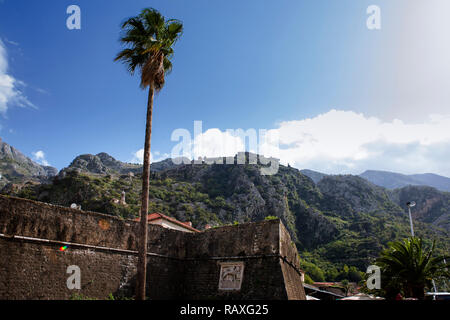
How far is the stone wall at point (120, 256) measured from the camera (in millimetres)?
12039

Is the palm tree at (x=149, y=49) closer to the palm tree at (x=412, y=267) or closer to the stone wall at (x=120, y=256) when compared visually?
the stone wall at (x=120, y=256)

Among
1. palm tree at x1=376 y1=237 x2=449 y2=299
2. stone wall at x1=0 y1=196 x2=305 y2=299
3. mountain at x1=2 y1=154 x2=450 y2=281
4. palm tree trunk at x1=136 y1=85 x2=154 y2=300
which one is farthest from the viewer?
mountain at x1=2 y1=154 x2=450 y2=281

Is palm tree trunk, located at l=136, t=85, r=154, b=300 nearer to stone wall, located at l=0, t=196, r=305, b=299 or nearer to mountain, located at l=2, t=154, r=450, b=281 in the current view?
stone wall, located at l=0, t=196, r=305, b=299

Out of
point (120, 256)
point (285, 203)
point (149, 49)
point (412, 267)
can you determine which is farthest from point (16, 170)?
point (412, 267)

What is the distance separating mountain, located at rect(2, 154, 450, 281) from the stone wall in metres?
45.3

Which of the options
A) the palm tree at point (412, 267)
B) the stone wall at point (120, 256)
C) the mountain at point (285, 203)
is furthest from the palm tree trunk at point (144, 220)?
the mountain at point (285, 203)

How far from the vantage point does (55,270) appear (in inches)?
505

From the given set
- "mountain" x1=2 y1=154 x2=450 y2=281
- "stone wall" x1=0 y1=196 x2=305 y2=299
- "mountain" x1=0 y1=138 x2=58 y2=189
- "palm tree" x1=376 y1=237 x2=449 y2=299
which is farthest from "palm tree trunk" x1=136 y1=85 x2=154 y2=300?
"mountain" x1=0 y1=138 x2=58 y2=189

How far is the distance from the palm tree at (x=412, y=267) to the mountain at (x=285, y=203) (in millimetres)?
49359

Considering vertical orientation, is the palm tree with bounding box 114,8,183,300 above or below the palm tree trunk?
above

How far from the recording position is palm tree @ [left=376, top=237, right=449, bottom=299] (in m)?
17.6

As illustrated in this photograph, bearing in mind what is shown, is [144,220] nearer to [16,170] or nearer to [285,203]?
[285,203]

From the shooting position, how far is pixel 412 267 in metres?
17.9
